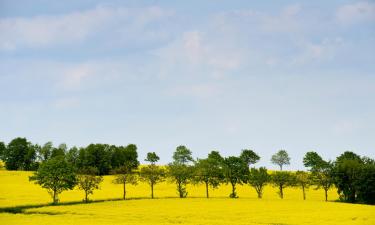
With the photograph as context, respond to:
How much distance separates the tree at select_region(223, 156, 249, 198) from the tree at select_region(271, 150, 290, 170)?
87.6 m

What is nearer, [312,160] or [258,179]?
[258,179]

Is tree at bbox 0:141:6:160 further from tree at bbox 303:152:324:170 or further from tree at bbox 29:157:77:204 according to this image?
tree at bbox 303:152:324:170

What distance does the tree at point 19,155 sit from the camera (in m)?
142

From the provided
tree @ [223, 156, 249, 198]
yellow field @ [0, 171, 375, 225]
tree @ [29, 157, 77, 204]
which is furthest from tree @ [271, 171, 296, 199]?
tree @ [29, 157, 77, 204]

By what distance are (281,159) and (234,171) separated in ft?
297

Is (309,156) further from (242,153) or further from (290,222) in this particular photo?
(290,222)

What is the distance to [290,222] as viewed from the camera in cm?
5006

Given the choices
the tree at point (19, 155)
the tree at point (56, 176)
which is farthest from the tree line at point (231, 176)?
the tree at point (19, 155)

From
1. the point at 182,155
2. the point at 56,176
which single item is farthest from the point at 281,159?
the point at 56,176

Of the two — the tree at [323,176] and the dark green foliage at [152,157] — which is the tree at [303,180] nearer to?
the tree at [323,176]

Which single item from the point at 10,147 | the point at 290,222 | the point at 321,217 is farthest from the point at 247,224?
the point at 10,147

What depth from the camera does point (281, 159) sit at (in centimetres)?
18212

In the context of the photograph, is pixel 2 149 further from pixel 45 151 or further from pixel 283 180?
pixel 283 180

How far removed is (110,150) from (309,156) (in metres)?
52.2
